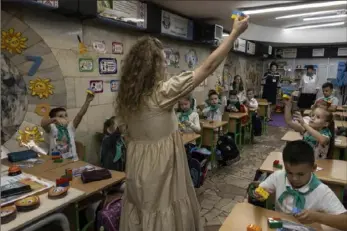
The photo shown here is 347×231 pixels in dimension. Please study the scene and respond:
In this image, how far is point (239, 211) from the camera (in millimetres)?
1408

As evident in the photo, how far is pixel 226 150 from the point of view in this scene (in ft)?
14.0

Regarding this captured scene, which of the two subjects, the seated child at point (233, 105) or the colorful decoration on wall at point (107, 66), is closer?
the colorful decoration on wall at point (107, 66)

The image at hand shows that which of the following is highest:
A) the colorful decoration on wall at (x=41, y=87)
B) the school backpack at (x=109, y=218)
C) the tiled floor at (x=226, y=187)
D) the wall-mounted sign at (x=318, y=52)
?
the wall-mounted sign at (x=318, y=52)

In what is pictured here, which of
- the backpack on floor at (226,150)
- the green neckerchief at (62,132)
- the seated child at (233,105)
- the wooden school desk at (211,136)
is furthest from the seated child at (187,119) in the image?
the seated child at (233,105)

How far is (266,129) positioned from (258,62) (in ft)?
13.2

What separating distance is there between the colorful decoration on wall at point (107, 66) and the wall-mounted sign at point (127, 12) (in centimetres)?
54

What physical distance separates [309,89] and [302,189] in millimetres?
8479

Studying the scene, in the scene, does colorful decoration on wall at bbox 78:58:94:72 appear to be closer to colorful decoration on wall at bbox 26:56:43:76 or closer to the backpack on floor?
colorful decoration on wall at bbox 26:56:43:76

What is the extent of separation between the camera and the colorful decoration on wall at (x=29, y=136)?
2524mm

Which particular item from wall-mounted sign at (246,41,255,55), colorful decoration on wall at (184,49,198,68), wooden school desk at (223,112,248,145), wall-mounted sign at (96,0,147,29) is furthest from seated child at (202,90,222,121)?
wall-mounted sign at (246,41,255,55)

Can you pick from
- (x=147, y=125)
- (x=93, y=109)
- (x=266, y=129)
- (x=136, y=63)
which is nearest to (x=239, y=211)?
(x=147, y=125)

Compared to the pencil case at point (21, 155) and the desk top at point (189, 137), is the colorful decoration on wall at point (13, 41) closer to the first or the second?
the pencil case at point (21, 155)

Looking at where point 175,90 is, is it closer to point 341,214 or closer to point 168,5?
point 341,214

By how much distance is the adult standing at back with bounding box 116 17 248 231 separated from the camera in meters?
1.31
